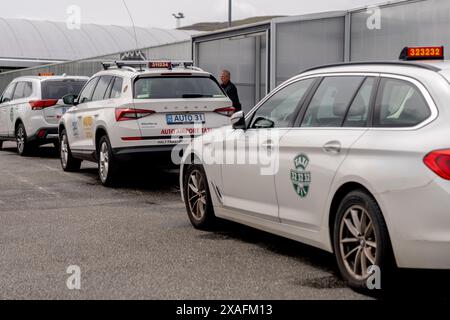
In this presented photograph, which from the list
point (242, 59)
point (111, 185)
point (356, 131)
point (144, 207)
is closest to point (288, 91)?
point (356, 131)

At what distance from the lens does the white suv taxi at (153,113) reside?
449 inches

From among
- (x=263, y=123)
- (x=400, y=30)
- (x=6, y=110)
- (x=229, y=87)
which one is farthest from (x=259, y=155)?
(x=6, y=110)

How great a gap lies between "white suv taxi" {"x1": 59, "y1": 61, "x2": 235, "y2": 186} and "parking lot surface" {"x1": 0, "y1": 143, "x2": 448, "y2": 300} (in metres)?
0.82

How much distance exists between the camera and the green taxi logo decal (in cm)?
603

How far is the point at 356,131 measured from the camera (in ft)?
18.5

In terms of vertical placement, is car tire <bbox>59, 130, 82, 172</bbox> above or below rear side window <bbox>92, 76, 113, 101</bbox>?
below

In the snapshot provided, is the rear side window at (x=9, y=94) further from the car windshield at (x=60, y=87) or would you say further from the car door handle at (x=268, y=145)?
the car door handle at (x=268, y=145)

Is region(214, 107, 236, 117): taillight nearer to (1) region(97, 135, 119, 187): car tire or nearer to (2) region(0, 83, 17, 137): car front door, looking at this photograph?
(1) region(97, 135, 119, 187): car tire

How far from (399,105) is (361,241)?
3.06 feet

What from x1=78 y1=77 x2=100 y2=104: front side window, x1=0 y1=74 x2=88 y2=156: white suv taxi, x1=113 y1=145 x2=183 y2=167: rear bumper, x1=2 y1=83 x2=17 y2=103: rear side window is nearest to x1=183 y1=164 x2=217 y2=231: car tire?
x1=113 y1=145 x2=183 y2=167: rear bumper

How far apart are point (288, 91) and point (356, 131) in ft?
4.48

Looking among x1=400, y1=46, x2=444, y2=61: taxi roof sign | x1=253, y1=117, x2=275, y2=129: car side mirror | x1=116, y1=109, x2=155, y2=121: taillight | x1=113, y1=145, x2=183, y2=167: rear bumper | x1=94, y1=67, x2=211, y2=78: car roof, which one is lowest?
x1=113, y1=145, x2=183, y2=167: rear bumper
